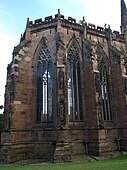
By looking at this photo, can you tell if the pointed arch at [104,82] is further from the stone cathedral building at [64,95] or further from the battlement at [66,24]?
the battlement at [66,24]

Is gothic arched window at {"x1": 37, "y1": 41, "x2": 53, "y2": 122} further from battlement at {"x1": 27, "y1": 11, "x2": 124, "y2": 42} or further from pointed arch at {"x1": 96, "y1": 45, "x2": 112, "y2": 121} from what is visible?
pointed arch at {"x1": 96, "y1": 45, "x2": 112, "y2": 121}

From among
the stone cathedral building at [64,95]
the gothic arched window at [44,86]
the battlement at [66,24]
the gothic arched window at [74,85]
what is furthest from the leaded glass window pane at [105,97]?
the gothic arched window at [44,86]

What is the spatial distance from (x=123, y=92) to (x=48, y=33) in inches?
359

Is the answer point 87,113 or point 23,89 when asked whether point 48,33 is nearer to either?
point 23,89

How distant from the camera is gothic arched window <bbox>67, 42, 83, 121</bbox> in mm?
15922

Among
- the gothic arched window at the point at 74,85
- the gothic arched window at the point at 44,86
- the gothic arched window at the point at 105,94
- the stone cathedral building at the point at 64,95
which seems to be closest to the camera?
the stone cathedral building at the point at 64,95

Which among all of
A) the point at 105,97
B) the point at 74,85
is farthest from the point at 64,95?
the point at 105,97

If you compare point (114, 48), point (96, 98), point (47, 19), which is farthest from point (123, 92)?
point (47, 19)

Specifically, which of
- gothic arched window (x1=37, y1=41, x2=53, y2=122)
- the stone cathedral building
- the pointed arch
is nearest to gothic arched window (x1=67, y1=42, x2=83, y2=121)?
the stone cathedral building

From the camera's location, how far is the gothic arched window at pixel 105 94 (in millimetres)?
17156

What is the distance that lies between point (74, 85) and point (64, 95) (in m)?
2.94

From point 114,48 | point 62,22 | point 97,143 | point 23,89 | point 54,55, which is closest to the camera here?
point 97,143

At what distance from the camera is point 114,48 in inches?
749

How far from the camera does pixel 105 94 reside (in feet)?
58.3
